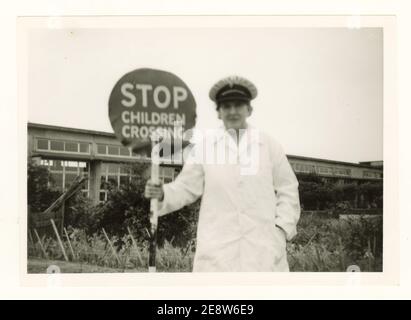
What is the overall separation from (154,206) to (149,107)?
42cm

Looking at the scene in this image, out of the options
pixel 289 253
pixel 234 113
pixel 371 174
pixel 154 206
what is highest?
pixel 234 113

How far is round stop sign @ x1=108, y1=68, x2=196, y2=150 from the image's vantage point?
264 cm

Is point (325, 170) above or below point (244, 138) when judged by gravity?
below

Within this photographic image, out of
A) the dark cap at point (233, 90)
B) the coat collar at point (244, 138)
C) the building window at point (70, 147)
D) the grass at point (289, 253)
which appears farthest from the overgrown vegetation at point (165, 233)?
the dark cap at point (233, 90)

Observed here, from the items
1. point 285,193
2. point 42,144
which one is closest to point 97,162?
point 42,144

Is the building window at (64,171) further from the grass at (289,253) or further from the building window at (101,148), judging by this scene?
Result: the grass at (289,253)

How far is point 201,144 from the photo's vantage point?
8.79 feet

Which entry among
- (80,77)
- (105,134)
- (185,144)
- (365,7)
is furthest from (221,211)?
(365,7)

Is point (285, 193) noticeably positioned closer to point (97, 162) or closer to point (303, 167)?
point (303, 167)

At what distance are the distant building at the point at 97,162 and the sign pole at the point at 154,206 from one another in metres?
0.03

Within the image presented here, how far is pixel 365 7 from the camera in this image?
263cm

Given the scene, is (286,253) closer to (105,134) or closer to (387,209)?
(387,209)

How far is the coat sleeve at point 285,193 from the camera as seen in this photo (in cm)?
269

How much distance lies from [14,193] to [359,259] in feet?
4.89
